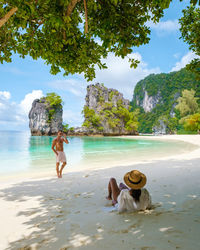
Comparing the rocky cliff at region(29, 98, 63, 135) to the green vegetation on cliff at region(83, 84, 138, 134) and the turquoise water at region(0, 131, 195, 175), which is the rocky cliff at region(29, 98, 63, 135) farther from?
the turquoise water at region(0, 131, 195, 175)

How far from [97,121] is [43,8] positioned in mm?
59146

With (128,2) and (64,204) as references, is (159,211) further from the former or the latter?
(128,2)

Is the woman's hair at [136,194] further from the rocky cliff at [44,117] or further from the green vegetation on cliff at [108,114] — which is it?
the rocky cliff at [44,117]

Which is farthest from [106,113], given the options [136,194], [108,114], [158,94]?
[158,94]

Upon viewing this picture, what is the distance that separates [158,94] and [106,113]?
92928 mm

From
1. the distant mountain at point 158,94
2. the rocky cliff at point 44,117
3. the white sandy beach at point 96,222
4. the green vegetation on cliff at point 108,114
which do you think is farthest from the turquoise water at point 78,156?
the distant mountain at point 158,94

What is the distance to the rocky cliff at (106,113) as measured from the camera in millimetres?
63281

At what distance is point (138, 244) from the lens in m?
2.08

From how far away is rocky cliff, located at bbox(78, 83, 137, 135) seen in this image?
208 ft

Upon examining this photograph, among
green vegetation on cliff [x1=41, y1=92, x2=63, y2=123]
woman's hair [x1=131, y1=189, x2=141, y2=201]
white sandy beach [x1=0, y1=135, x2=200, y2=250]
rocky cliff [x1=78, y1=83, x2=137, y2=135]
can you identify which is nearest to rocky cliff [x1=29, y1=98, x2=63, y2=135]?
green vegetation on cliff [x1=41, y1=92, x2=63, y2=123]

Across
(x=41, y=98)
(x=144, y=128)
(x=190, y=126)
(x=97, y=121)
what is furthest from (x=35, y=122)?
(x=144, y=128)

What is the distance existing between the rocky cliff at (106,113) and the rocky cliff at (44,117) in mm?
10195

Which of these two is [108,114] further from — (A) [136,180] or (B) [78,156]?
(A) [136,180]

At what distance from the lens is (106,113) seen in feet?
210
